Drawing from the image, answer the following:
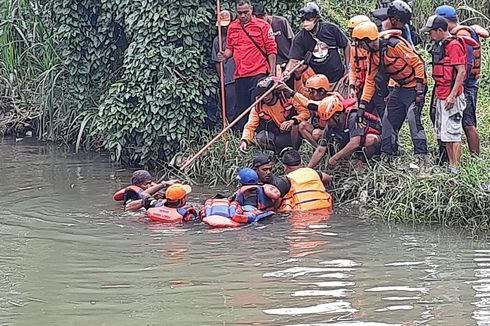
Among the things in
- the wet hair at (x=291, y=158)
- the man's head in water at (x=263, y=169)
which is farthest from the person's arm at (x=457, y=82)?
the man's head in water at (x=263, y=169)

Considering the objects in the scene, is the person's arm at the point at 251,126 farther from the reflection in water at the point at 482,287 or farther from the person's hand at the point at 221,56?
the reflection in water at the point at 482,287

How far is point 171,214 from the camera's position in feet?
28.4

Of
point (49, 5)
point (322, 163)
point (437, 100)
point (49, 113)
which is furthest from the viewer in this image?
point (49, 113)

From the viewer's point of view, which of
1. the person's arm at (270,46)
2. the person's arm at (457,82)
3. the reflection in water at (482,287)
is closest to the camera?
the reflection in water at (482,287)

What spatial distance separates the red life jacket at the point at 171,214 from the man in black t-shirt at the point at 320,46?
2101mm

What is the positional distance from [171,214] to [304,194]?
4.28ft

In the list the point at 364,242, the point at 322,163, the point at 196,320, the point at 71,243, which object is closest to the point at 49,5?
the point at 322,163

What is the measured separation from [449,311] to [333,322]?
2.39 ft

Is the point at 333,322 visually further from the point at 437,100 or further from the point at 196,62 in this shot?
the point at 196,62

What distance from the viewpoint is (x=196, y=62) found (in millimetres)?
11562

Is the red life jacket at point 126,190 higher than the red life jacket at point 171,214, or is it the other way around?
the red life jacket at point 126,190

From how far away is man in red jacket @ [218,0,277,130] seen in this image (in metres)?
10.5

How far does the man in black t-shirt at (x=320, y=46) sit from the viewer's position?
32.7 ft

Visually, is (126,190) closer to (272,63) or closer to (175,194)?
(175,194)
